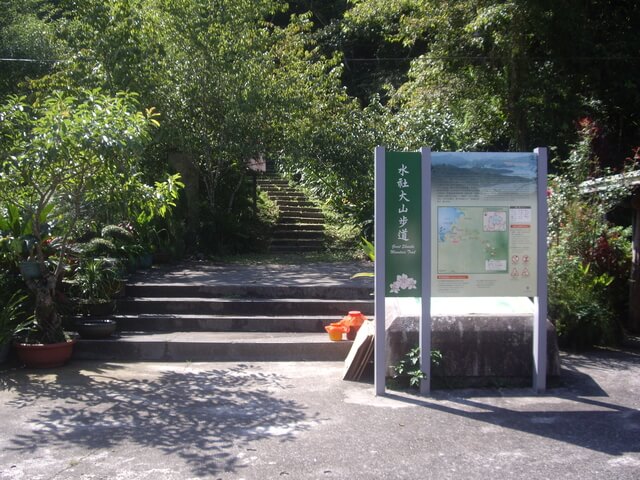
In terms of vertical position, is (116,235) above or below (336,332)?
above

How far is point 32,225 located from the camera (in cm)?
841

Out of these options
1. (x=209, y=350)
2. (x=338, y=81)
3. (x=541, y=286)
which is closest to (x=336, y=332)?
(x=209, y=350)

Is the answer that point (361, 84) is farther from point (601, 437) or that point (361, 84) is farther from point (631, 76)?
point (601, 437)

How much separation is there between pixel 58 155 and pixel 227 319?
328cm

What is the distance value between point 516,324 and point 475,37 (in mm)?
9300

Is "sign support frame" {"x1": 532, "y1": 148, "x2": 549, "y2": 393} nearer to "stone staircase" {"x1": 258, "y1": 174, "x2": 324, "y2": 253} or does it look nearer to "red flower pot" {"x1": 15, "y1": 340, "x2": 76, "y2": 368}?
"red flower pot" {"x1": 15, "y1": 340, "x2": 76, "y2": 368}

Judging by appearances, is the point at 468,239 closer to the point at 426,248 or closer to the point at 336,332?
the point at 426,248

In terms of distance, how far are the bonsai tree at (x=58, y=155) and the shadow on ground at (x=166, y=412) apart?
110cm

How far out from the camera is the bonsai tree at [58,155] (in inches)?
283

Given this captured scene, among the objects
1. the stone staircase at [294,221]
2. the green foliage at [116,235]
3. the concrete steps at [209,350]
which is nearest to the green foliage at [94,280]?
the concrete steps at [209,350]

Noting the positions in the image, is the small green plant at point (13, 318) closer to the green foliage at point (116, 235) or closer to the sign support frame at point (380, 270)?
the green foliage at point (116, 235)

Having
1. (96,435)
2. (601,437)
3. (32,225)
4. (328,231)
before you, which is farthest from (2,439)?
(328,231)

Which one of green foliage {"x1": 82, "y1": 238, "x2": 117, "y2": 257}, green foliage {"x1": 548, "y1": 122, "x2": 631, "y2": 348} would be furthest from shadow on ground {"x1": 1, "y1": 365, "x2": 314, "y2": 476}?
green foliage {"x1": 548, "y1": 122, "x2": 631, "y2": 348}

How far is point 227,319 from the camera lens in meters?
9.31
